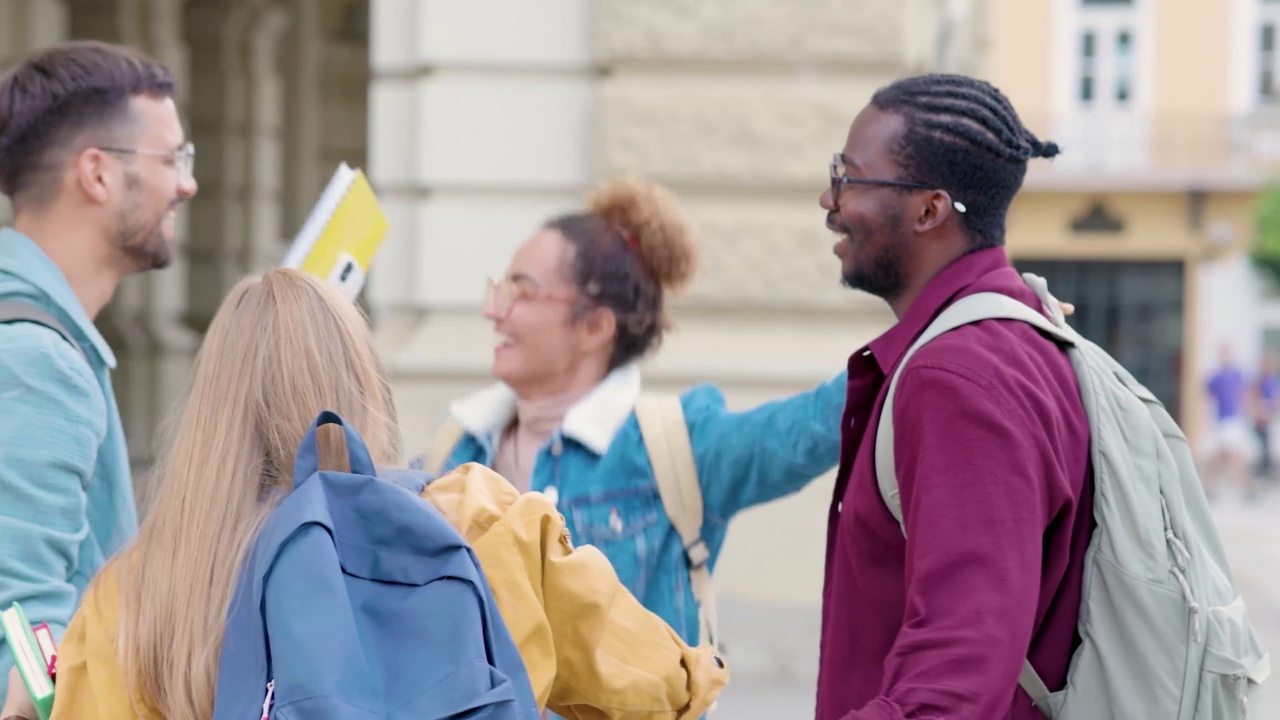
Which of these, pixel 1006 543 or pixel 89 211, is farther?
pixel 89 211

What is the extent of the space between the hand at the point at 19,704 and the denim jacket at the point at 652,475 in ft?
3.86

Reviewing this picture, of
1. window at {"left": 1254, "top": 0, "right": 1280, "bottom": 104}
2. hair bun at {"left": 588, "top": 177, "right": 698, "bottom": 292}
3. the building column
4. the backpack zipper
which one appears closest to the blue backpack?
the backpack zipper

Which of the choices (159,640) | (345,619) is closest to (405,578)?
(345,619)

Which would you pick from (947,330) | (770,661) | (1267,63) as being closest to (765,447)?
(947,330)

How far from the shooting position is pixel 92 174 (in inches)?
105

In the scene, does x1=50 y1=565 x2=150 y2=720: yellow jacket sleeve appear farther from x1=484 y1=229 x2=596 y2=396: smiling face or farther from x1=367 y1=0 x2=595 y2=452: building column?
x1=367 y1=0 x2=595 y2=452: building column

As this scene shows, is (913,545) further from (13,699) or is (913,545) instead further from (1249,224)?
(1249,224)

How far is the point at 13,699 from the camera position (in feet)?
6.01

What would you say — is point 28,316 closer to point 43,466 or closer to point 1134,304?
point 43,466

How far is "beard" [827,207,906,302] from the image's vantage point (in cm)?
207

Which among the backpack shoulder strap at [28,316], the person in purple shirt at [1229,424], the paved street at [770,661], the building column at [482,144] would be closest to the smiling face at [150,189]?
the backpack shoulder strap at [28,316]

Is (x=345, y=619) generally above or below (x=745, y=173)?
below

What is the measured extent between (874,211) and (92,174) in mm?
1436

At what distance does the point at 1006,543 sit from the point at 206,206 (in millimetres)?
9827
